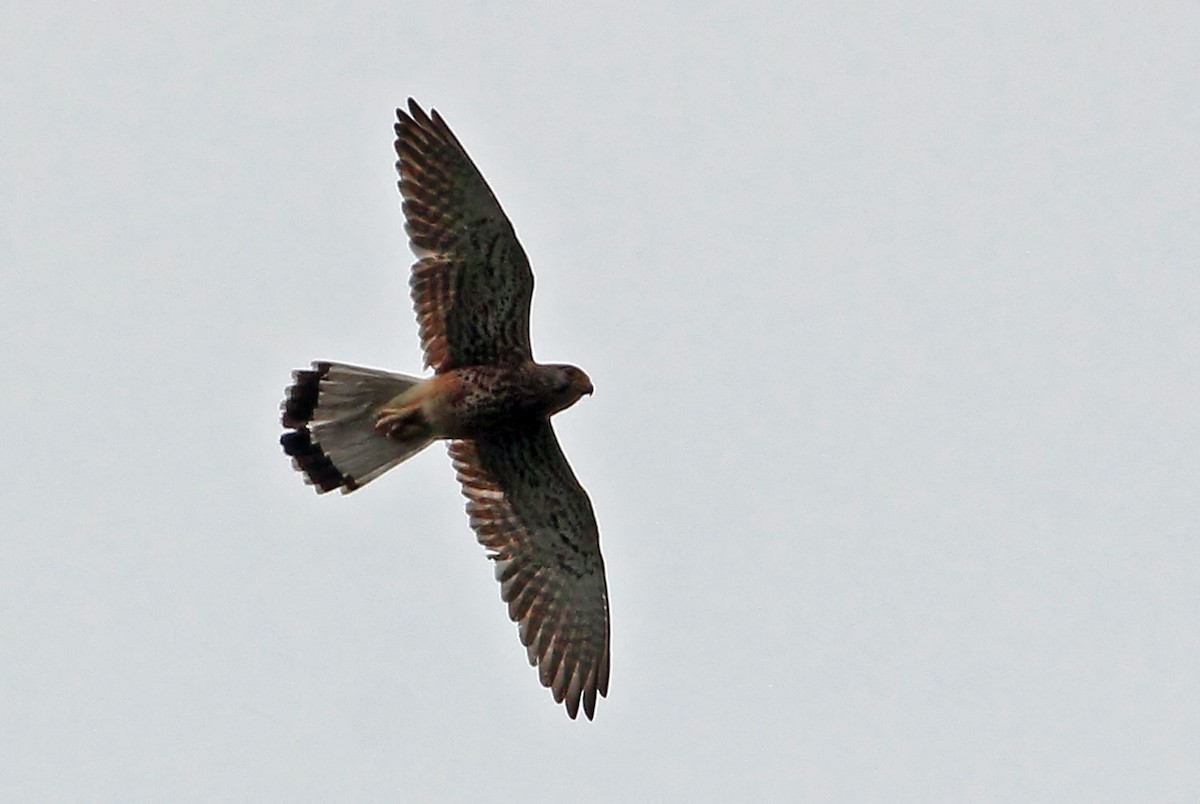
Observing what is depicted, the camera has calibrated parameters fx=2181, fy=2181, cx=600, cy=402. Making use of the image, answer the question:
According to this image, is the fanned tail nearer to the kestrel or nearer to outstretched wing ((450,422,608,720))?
the kestrel

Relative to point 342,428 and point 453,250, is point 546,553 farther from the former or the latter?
point 453,250

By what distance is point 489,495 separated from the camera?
14.7 meters

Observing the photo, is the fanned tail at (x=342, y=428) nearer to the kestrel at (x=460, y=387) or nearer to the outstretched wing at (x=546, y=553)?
the kestrel at (x=460, y=387)

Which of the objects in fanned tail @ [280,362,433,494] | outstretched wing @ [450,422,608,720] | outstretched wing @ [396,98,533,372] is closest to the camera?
outstretched wing @ [396,98,533,372]

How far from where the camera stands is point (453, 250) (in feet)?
45.8

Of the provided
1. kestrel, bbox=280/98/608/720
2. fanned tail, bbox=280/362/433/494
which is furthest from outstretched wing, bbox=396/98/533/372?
fanned tail, bbox=280/362/433/494

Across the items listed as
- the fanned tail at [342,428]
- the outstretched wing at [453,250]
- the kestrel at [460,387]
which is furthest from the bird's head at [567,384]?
the fanned tail at [342,428]

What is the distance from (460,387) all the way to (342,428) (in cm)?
87

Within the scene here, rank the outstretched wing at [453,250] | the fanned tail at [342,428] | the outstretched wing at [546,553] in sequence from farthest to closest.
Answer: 1. the outstretched wing at [546,553]
2. the fanned tail at [342,428]
3. the outstretched wing at [453,250]

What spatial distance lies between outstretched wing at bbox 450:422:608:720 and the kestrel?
0.04 feet

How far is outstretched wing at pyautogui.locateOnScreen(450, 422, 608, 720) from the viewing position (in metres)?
14.6

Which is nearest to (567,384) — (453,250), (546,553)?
(453,250)

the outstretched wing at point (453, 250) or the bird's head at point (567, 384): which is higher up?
the outstretched wing at point (453, 250)

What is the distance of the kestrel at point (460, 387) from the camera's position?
45.8ft
